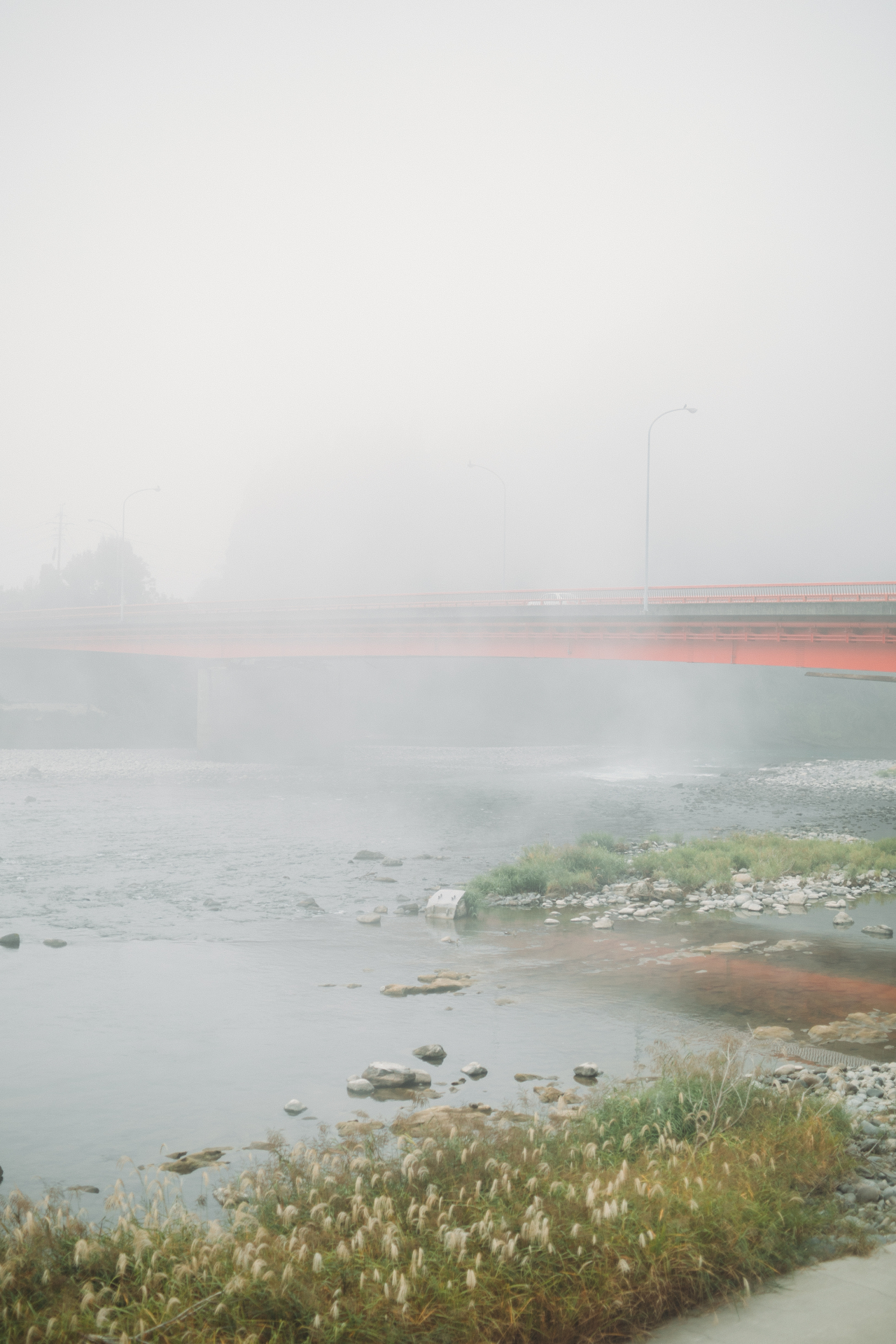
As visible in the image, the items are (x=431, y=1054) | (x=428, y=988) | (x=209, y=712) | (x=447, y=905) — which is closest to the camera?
(x=431, y=1054)

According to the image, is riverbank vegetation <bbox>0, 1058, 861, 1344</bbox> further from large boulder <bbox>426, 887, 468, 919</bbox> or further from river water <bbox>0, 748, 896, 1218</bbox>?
large boulder <bbox>426, 887, 468, 919</bbox>

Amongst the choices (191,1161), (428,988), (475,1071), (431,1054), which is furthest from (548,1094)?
(428,988)

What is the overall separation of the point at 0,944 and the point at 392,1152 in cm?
1268

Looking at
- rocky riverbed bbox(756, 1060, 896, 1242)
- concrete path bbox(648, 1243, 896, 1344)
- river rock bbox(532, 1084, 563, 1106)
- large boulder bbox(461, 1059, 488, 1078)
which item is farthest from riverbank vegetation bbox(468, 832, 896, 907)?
concrete path bbox(648, 1243, 896, 1344)

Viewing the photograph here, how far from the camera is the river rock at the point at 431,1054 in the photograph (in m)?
12.4

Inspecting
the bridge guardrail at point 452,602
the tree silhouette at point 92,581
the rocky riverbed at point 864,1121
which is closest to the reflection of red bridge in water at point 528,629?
the bridge guardrail at point 452,602

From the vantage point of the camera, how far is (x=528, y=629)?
173 feet

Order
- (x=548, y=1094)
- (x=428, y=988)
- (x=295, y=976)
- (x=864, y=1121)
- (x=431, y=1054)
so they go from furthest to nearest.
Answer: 1. (x=295, y=976)
2. (x=428, y=988)
3. (x=431, y=1054)
4. (x=548, y=1094)
5. (x=864, y=1121)

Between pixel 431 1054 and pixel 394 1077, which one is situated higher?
pixel 394 1077

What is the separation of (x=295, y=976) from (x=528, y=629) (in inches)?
1481

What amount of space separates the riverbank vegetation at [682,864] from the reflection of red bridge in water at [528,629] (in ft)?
45.8

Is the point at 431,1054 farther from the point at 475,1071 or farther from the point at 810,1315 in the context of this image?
the point at 810,1315

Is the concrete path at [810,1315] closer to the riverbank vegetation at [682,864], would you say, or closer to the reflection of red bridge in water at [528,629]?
the riverbank vegetation at [682,864]

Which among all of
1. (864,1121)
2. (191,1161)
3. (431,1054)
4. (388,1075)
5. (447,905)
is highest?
(864,1121)
